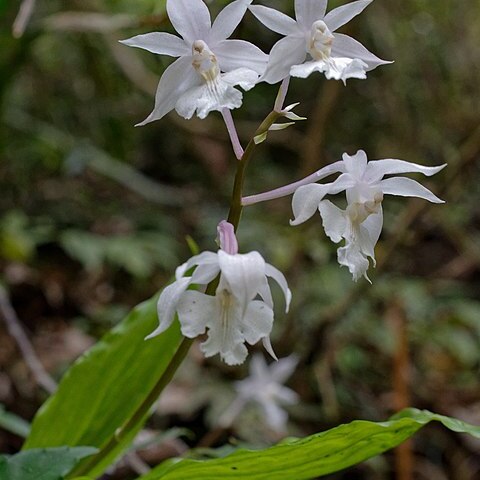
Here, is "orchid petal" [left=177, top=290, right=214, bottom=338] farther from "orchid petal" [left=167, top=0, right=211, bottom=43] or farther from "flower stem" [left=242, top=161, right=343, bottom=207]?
"orchid petal" [left=167, top=0, right=211, bottom=43]

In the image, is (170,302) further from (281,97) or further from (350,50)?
(350,50)

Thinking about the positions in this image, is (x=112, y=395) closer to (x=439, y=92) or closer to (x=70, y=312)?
(x=70, y=312)

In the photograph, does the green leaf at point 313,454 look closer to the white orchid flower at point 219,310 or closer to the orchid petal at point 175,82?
the white orchid flower at point 219,310

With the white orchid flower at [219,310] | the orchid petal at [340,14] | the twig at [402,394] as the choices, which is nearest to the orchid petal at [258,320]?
the white orchid flower at [219,310]

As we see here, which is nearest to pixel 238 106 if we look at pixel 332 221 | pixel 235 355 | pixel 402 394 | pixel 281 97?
pixel 281 97

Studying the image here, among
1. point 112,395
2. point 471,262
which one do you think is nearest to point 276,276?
point 112,395

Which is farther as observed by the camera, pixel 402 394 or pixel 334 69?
pixel 402 394

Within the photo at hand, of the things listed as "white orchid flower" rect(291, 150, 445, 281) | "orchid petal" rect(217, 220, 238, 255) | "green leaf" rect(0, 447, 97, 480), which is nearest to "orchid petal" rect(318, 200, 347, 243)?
"white orchid flower" rect(291, 150, 445, 281)
